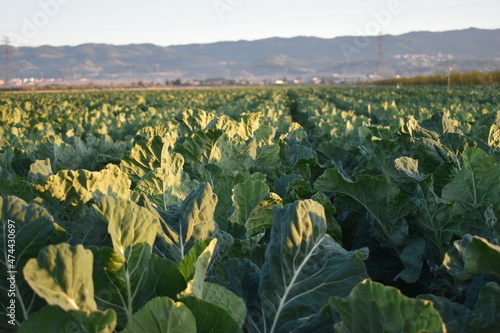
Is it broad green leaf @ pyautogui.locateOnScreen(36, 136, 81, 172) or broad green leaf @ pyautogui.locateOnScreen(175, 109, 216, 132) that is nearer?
broad green leaf @ pyautogui.locateOnScreen(36, 136, 81, 172)

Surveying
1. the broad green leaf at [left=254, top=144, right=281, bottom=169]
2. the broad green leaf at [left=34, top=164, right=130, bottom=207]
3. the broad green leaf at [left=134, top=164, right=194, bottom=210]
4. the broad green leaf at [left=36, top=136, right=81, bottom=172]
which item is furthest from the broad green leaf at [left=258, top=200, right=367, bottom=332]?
the broad green leaf at [left=36, top=136, right=81, bottom=172]

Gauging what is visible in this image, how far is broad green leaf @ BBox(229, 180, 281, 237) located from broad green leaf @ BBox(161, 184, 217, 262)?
16.2 inches

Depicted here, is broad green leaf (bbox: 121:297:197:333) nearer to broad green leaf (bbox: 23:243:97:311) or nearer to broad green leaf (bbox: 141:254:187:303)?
broad green leaf (bbox: 23:243:97:311)

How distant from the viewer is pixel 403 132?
101 inches

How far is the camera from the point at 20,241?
1.02 m

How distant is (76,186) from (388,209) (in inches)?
45.6

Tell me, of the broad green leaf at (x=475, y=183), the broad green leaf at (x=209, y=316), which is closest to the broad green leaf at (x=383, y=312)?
the broad green leaf at (x=209, y=316)

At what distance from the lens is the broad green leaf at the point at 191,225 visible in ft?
4.40

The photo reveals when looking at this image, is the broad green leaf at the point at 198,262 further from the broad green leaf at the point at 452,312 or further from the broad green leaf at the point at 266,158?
the broad green leaf at the point at 266,158

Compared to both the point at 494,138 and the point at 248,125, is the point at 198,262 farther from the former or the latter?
the point at 248,125

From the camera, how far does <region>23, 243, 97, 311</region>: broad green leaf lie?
0.84m

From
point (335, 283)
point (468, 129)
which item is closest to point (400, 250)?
point (335, 283)

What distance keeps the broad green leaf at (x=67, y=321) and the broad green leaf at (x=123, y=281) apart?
0.16 meters

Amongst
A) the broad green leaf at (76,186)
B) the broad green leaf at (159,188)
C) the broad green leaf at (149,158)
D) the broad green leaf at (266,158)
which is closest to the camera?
the broad green leaf at (76,186)
